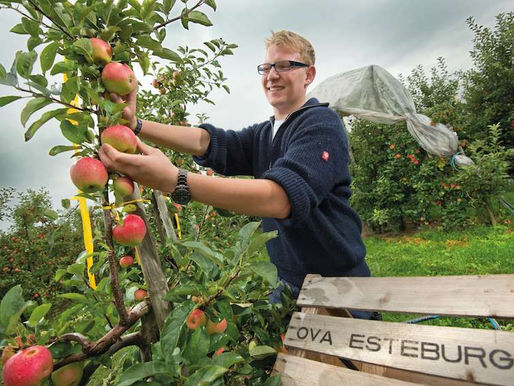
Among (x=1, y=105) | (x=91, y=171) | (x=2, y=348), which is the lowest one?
(x=2, y=348)

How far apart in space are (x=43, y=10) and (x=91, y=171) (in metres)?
0.39

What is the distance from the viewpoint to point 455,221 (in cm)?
500

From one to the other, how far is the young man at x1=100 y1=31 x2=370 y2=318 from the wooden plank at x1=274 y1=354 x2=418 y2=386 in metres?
0.39

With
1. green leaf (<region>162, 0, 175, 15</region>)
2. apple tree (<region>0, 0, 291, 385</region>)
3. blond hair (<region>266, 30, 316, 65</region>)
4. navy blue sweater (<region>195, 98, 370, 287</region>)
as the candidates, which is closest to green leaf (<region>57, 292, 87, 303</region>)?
apple tree (<region>0, 0, 291, 385</region>)

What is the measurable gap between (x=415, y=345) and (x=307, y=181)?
0.52 metres

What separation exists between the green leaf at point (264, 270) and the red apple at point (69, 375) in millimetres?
476

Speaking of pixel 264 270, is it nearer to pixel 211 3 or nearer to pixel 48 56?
pixel 48 56

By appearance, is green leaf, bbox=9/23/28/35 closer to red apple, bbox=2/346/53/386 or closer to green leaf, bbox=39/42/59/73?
green leaf, bbox=39/42/59/73

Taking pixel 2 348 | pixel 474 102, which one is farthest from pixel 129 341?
pixel 474 102

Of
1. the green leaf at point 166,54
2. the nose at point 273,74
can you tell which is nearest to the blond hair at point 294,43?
the nose at point 273,74

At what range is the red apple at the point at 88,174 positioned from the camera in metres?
0.71

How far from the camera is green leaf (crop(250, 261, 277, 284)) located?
2.35 feet

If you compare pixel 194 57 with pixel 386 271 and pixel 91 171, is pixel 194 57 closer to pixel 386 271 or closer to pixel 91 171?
pixel 91 171

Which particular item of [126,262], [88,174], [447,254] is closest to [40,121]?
[88,174]
